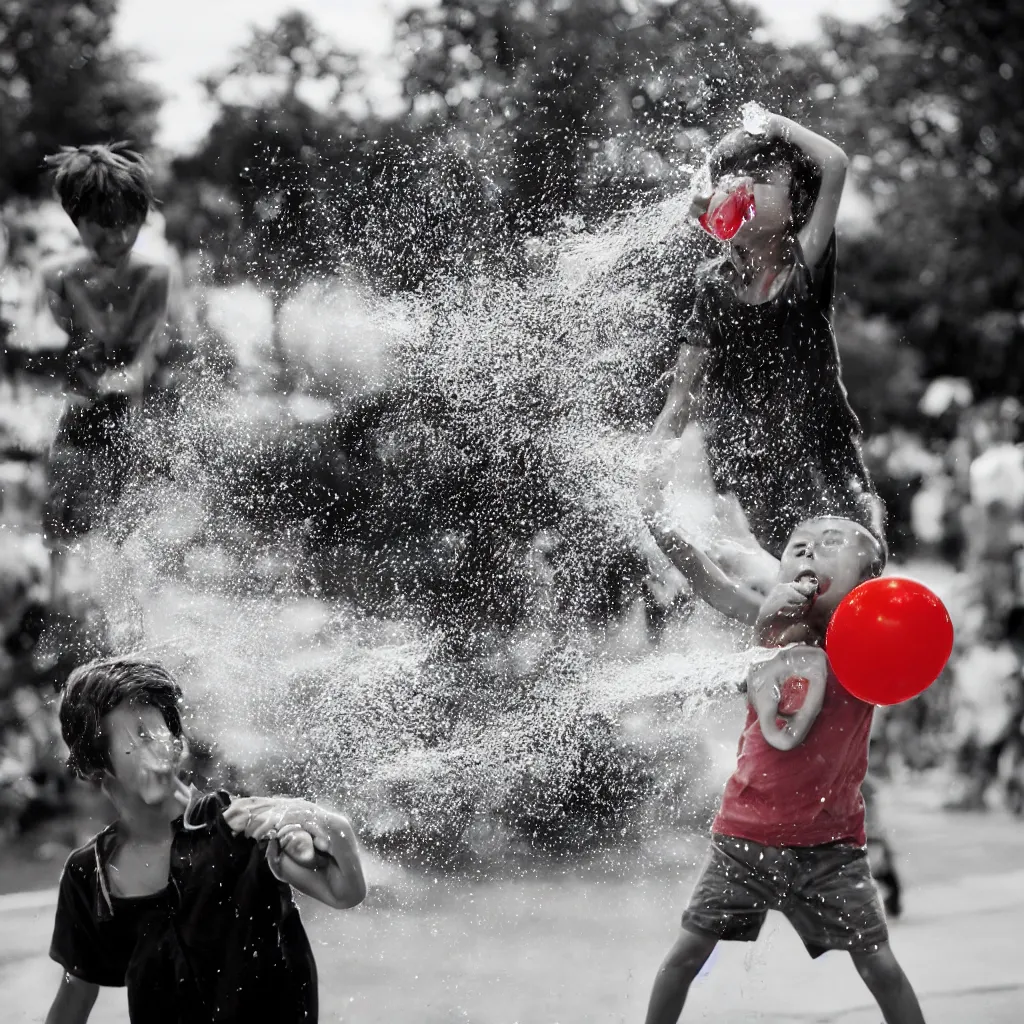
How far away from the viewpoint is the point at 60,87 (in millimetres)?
3488

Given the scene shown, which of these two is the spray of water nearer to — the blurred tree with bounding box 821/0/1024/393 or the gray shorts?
the gray shorts

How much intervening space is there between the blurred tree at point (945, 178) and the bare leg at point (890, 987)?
208cm

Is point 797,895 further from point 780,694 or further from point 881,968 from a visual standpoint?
point 780,694

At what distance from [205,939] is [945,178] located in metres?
3.50

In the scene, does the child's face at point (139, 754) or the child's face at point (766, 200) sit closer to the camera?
the child's face at point (139, 754)

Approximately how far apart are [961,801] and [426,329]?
117 inches

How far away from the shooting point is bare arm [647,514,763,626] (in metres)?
2.12

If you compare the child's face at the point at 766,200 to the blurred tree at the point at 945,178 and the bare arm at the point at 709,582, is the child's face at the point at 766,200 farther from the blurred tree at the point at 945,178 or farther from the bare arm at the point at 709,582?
the blurred tree at the point at 945,178

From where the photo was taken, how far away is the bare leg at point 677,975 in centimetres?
195

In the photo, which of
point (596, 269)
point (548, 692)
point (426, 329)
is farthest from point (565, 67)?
point (548, 692)

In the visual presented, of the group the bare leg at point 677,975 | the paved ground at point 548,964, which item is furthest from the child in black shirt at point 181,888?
the bare leg at point 677,975

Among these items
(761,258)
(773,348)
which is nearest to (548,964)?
(773,348)

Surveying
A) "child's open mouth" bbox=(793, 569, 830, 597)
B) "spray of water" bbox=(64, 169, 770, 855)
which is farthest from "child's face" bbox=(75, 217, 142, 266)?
"child's open mouth" bbox=(793, 569, 830, 597)

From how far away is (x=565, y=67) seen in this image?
2.56 meters
